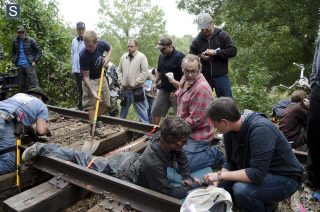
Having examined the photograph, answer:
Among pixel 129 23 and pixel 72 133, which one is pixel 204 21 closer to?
pixel 72 133

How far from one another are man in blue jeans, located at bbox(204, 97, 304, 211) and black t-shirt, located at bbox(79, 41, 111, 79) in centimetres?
338

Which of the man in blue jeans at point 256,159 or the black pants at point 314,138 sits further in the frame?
the black pants at point 314,138

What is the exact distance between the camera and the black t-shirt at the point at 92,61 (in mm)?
5711

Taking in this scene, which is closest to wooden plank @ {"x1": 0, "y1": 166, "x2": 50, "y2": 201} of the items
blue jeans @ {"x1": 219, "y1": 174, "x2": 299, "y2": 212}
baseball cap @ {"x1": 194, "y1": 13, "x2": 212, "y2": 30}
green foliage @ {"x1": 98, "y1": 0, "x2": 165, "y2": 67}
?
blue jeans @ {"x1": 219, "y1": 174, "x2": 299, "y2": 212}

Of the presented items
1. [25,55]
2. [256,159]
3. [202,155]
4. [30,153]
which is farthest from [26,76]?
[256,159]

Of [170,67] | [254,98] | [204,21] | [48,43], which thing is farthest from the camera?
[48,43]

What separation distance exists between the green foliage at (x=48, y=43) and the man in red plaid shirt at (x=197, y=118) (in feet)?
21.0

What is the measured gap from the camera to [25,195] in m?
3.68

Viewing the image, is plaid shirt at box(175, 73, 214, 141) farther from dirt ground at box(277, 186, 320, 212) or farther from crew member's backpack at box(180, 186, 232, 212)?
crew member's backpack at box(180, 186, 232, 212)

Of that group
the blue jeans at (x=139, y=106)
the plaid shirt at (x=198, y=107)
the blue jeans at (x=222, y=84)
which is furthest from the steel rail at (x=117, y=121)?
the plaid shirt at (x=198, y=107)

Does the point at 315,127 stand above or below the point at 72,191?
above

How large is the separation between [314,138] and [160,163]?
182 centimetres

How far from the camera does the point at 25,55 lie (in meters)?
9.02

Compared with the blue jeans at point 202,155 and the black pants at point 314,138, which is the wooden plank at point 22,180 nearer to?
the blue jeans at point 202,155
